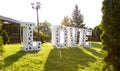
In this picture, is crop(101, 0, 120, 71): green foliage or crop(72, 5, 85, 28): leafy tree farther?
crop(72, 5, 85, 28): leafy tree

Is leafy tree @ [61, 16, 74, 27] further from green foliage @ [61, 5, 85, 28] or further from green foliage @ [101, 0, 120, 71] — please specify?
green foliage @ [101, 0, 120, 71]

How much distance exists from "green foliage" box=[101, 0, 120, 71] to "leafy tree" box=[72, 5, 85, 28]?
48.9 meters

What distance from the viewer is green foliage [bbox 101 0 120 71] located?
24.5 feet

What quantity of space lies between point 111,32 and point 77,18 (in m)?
51.6

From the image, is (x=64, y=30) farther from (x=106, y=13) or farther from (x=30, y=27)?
(x=106, y=13)

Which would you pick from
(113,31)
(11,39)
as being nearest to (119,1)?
(113,31)

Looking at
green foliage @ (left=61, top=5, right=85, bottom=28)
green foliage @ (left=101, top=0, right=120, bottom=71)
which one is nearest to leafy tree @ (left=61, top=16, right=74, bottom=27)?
green foliage @ (left=61, top=5, right=85, bottom=28)

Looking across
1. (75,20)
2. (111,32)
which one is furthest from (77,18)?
(111,32)

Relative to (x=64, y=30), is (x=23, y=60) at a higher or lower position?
lower

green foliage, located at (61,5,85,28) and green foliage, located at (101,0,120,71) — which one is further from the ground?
green foliage, located at (61,5,85,28)

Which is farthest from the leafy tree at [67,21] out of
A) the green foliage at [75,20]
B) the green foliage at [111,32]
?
the green foliage at [111,32]

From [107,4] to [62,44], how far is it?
12.0 m

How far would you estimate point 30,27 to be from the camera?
1798 centimetres

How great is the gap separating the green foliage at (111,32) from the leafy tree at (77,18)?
48.9m
